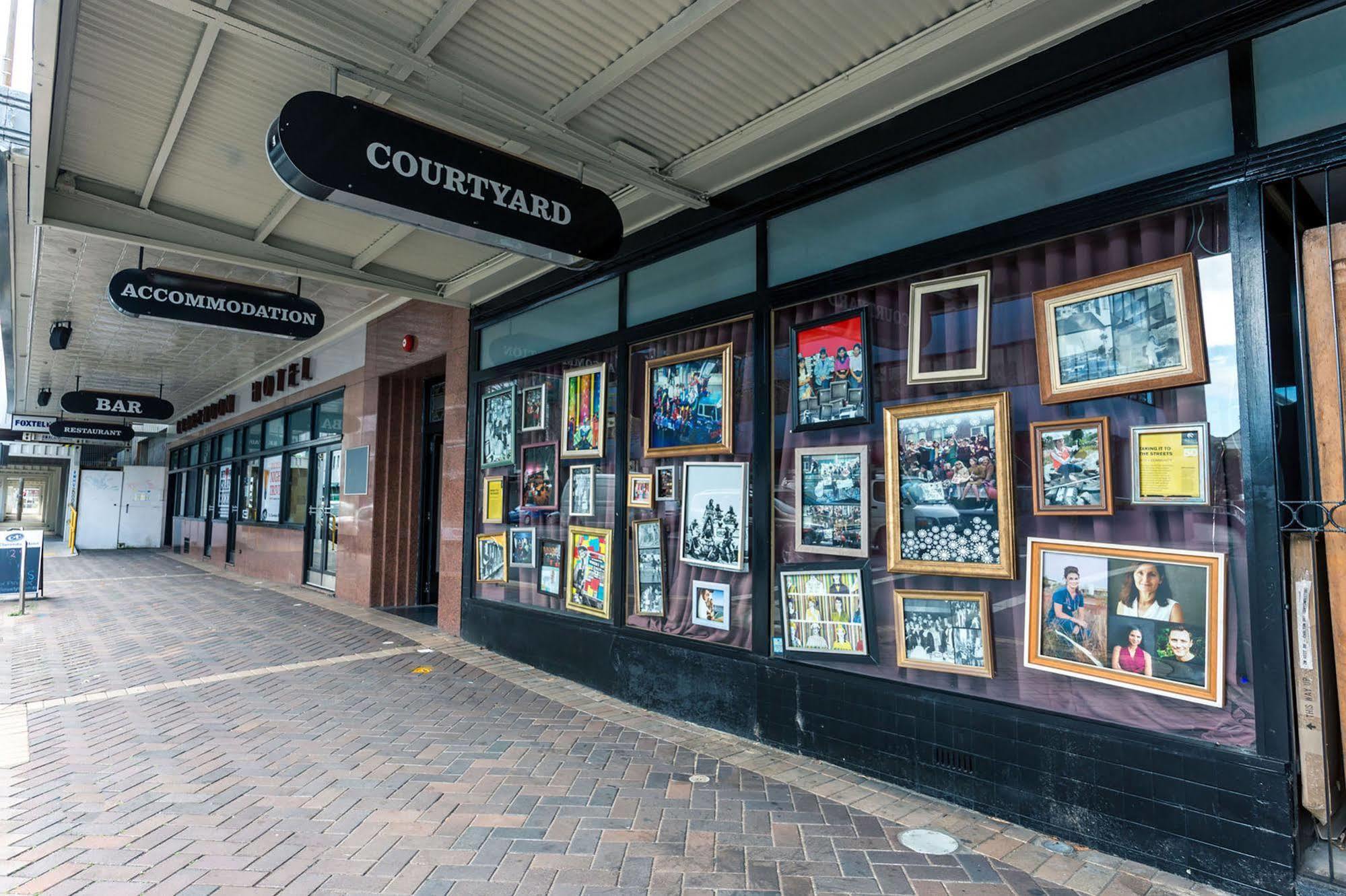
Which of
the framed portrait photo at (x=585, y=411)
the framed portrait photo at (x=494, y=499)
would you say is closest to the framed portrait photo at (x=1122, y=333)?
the framed portrait photo at (x=585, y=411)

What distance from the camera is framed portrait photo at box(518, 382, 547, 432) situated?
6570mm

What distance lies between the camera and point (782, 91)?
3.89 meters

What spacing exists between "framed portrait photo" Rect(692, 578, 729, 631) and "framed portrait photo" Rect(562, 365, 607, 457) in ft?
4.99

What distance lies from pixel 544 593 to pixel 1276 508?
5195 mm

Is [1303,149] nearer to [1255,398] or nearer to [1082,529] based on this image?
[1255,398]

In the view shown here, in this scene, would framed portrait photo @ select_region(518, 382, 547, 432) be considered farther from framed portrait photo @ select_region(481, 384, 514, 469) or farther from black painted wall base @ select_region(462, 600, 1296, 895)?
black painted wall base @ select_region(462, 600, 1296, 895)

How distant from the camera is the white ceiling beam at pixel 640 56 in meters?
3.19

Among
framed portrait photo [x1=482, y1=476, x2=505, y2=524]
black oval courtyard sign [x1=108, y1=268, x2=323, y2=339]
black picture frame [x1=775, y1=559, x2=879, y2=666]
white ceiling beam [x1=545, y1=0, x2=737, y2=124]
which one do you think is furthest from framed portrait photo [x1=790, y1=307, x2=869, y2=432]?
black oval courtyard sign [x1=108, y1=268, x2=323, y2=339]

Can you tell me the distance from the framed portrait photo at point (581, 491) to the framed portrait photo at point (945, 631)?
287 cm

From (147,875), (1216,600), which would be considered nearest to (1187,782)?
(1216,600)

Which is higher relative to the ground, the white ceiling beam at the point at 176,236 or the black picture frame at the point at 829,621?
the white ceiling beam at the point at 176,236

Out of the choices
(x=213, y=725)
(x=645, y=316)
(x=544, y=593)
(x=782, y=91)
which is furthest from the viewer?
(x=544, y=593)

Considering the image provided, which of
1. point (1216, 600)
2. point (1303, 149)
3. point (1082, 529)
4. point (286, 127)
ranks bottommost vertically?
point (1216, 600)

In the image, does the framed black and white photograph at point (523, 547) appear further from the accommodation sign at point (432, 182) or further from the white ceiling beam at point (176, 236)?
the accommodation sign at point (432, 182)
